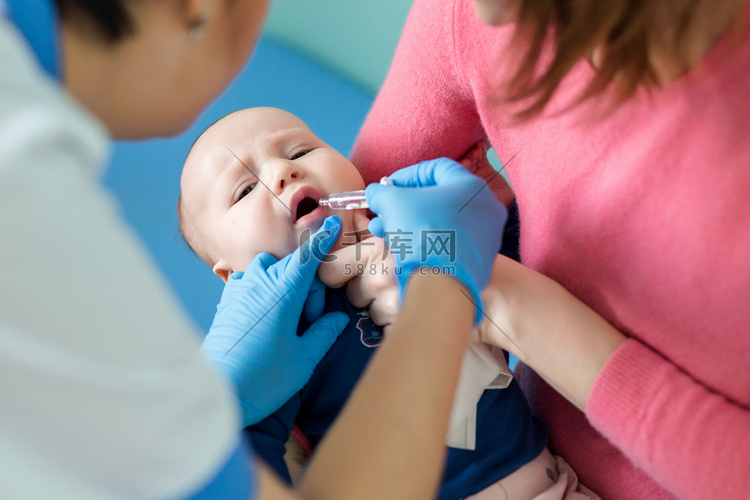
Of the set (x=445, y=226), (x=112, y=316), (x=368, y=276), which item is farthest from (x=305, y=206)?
(x=112, y=316)

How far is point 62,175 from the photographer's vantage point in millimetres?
326

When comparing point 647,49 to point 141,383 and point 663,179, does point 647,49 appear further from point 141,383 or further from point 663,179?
point 141,383

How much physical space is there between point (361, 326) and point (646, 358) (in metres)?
0.43

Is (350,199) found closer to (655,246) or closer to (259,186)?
(259,186)

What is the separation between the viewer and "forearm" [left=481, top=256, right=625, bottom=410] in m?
0.71

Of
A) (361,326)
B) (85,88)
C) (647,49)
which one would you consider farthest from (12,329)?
(361,326)

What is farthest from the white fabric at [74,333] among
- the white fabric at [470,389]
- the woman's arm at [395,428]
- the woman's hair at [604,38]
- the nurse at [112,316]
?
the white fabric at [470,389]

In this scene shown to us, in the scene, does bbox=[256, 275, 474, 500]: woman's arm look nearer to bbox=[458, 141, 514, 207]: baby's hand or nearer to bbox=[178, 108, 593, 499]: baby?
bbox=[178, 108, 593, 499]: baby

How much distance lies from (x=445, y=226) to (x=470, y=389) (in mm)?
241

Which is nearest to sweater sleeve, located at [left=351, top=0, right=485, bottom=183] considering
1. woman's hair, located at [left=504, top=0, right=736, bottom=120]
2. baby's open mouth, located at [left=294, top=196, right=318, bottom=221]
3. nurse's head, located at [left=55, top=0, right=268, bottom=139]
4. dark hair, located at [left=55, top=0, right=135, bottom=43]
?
baby's open mouth, located at [left=294, top=196, right=318, bottom=221]

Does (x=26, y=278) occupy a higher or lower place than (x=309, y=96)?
higher

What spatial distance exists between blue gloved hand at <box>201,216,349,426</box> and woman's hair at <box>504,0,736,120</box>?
1.40 feet

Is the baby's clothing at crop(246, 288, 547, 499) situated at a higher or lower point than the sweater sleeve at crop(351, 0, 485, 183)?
lower

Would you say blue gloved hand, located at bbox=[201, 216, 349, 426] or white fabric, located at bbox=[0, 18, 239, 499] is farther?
blue gloved hand, located at bbox=[201, 216, 349, 426]
